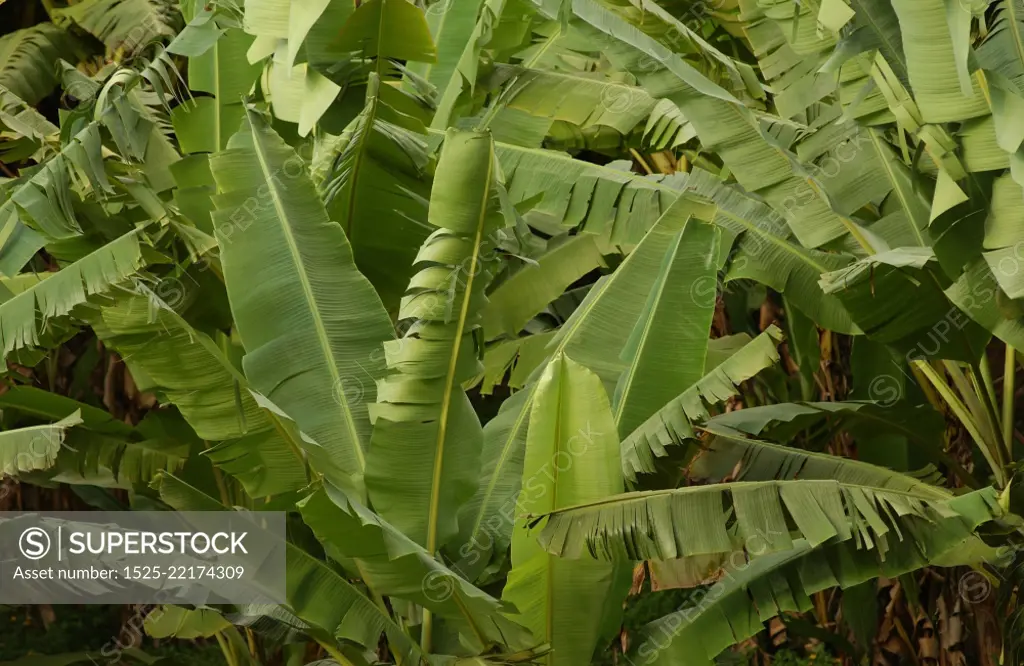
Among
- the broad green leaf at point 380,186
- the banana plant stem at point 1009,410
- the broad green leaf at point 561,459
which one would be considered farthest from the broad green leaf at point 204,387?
the banana plant stem at point 1009,410

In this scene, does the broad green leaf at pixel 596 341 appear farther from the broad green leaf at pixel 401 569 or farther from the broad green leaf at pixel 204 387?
the broad green leaf at pixel 204 387

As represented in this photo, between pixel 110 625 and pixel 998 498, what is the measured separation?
→ 4408 millimetres

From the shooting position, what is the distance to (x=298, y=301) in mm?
2764

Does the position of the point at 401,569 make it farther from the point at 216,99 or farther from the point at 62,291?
the point at 216,99

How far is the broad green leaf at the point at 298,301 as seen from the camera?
2.75 metres

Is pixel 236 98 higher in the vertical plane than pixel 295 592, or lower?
higher

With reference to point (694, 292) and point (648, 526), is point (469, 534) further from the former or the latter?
point (694, 292)

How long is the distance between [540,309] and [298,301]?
1331mm

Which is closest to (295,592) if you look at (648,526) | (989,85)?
(648,526)

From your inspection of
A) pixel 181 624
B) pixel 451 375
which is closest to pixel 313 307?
pixel 451 375

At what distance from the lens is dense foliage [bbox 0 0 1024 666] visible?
2494 mm

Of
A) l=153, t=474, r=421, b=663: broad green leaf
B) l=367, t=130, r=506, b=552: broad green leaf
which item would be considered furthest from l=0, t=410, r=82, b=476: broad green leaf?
l=367, t=130, r=506, b=552: broad green leaf

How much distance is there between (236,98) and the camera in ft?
13.0

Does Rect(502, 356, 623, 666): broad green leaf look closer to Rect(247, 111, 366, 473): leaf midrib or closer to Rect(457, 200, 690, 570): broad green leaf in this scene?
Rect(457, 200, 690, 570): broad green leaf
